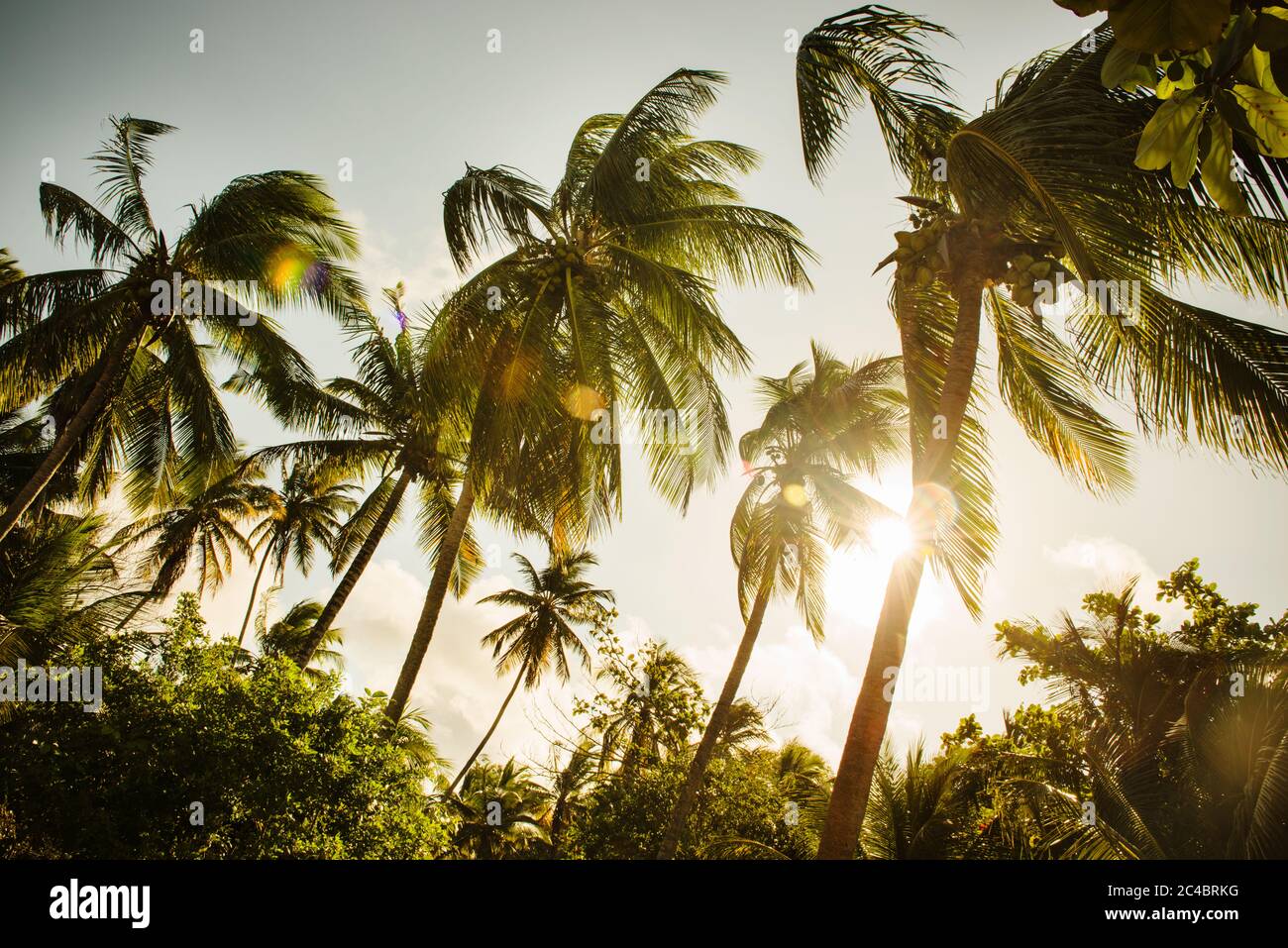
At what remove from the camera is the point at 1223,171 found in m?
1.27

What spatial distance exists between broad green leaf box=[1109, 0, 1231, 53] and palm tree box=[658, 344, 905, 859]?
1112cm

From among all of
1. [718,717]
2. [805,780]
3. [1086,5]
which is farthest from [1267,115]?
[805,780]

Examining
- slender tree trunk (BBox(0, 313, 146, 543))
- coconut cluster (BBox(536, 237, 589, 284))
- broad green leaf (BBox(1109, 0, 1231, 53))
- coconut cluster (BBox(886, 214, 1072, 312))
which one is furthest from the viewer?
coconut cluster (BBox(536, 237, 589, 284))

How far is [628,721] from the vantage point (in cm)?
1841

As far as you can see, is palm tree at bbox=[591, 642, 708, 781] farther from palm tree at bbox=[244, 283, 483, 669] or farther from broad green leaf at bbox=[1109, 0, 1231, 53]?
broad green leaf at bbox=[1109, 0, 1231, 53]

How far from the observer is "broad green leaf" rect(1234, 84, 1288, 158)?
45.6 inches

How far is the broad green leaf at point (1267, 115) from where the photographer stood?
1159 mm

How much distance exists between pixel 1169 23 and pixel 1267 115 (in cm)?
31

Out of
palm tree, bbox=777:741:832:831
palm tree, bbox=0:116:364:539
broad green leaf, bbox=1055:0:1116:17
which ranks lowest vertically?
palm tree, bbox=777:741:832:831

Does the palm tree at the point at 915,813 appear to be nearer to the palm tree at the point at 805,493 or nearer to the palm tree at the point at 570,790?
the palm tree at the point at 805,493

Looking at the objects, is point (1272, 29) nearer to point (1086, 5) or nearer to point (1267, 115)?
point (1267, 115)

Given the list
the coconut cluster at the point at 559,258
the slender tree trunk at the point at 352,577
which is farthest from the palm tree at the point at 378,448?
the coconut cluster at the point at 559,258

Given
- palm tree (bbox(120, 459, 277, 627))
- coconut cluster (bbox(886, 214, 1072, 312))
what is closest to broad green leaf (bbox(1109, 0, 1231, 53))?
coconut cluster (bbox(886, 214, 1072, 312))

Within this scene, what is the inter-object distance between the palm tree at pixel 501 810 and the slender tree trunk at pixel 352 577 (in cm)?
706
